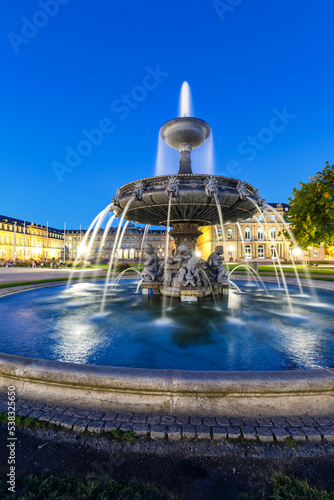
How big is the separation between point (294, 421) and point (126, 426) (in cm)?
197

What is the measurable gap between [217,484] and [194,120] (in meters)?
11.6

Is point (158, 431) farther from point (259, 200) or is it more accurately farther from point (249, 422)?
point (259, 200)

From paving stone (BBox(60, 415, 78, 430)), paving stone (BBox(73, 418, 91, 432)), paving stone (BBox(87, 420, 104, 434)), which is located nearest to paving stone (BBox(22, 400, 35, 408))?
paving stone (BBox(60, 415, 78, 430))

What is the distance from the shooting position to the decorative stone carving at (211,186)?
323 inches

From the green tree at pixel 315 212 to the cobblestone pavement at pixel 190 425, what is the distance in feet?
72.0

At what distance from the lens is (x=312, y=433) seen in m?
2.55

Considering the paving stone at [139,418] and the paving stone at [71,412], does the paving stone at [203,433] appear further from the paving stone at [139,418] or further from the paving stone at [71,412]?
the paving stone at [71,412]

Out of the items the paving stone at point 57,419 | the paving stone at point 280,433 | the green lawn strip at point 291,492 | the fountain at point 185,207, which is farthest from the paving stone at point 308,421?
the fountain at point 185,207

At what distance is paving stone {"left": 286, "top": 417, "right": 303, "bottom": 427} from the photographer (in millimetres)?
2675

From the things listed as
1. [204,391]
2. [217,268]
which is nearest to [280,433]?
[204,391]

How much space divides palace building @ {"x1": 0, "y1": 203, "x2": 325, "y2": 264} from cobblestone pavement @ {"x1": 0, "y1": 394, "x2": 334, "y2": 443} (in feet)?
91.2

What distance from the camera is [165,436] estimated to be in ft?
8.25

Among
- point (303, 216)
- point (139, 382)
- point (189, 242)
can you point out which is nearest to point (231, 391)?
point (139, 382)

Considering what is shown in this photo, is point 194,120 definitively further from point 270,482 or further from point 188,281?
point 270,482
